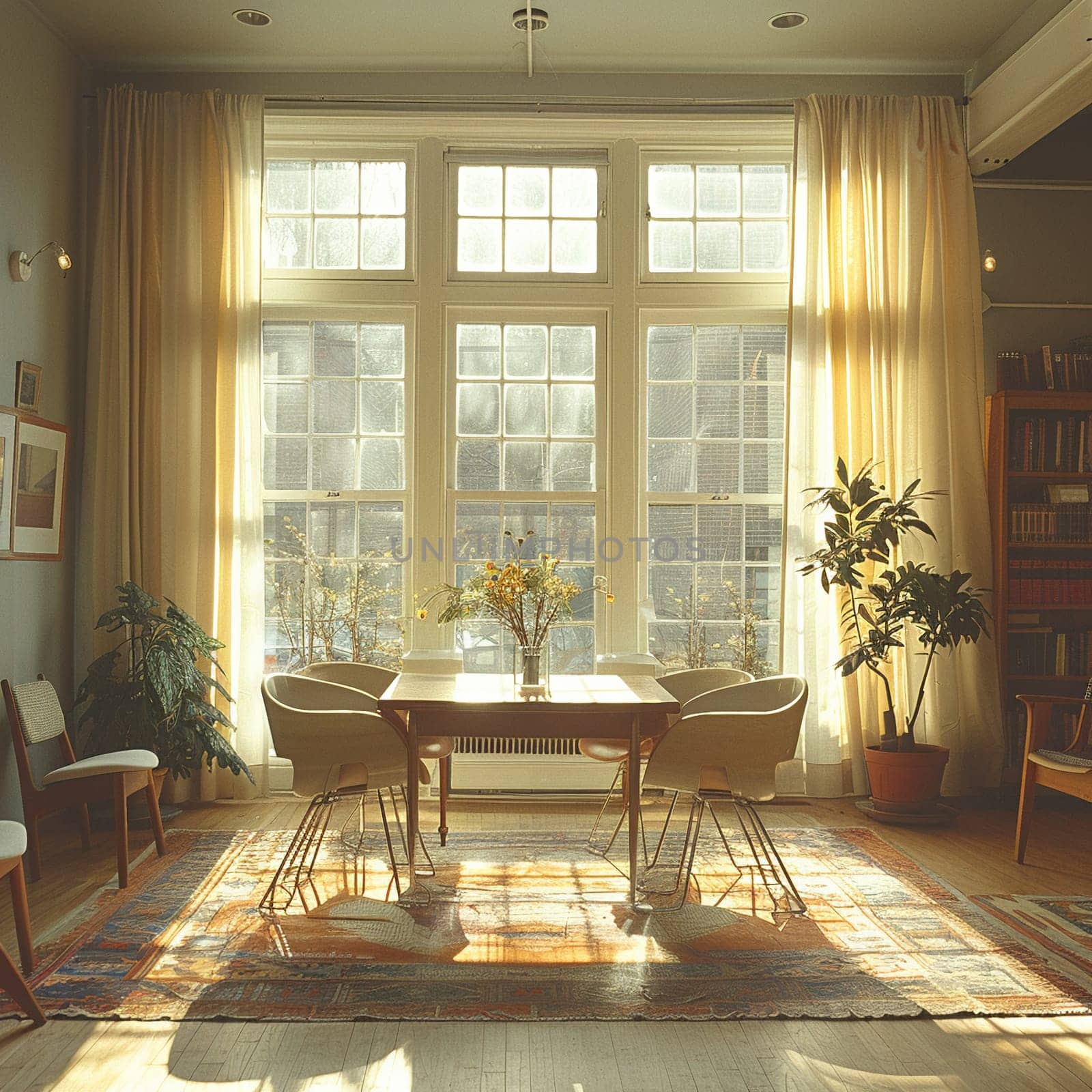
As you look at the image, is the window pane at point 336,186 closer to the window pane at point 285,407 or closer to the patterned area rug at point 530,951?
the window pane at point 285,407

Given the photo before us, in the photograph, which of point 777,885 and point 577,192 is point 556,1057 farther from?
point 577,192

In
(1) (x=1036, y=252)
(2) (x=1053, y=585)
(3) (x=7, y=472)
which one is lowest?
(2) (x=1053, y=585)

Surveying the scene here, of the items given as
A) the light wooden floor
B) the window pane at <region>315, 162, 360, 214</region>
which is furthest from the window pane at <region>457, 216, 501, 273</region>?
the light wooden floor

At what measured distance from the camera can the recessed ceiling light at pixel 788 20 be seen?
18.0 feet

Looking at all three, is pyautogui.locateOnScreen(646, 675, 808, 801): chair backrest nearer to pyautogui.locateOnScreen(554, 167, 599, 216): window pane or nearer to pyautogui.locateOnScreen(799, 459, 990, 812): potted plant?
pyautogui.locateOnScreen(799, 459, 990, 812): potted plant

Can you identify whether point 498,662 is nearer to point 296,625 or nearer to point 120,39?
point 296,625

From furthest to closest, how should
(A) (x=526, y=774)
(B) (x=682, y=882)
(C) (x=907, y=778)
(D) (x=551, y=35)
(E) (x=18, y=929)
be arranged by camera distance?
1. (A) (x=526, y=774)
2. (D) (x=551, y=35)
3. (C) (x=907, y=778)
4. (B) (x=682, y=882)
5. (E) (x=18, y=929)

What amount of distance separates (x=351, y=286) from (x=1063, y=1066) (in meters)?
4.99

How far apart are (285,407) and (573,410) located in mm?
1628

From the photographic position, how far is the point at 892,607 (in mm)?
5430

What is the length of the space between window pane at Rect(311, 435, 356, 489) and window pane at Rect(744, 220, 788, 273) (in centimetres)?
250

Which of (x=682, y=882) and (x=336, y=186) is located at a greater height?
(x=336, y=186)

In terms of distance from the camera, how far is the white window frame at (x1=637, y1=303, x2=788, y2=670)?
20.3 feet

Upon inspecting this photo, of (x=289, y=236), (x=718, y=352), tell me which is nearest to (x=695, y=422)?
(x=718, y=352)
